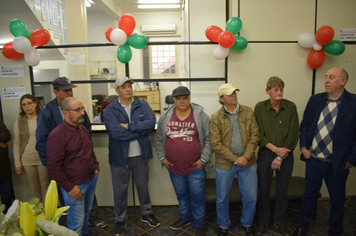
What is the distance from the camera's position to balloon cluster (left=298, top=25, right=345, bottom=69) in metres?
2.66

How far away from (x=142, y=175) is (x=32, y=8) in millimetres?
3407

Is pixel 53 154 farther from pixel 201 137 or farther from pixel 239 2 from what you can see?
pixel 239 2

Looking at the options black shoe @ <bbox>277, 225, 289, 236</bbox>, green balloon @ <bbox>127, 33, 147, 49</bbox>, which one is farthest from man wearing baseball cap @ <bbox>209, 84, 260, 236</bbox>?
green balloon @ <bbox>127, 33, 147, 49</bbox>

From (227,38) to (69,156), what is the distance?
75.9 inches

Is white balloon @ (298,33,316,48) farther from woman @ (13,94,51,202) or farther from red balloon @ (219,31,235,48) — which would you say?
woman @ (13,94,51,202)

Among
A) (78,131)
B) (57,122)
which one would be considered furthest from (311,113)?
(57,122)

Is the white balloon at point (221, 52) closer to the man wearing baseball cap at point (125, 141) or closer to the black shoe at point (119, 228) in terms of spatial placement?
the man wearing baseball cap at point (125, 141)

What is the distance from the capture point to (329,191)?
86.2 inches

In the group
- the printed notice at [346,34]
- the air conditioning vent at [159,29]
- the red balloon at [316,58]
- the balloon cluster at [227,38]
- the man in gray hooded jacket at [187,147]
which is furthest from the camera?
the air conditioning vent at [159,29]

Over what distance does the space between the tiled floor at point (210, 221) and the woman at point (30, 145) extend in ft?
2.57

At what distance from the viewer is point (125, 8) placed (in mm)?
7504

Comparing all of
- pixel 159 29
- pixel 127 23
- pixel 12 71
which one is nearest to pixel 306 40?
pixel 127 23

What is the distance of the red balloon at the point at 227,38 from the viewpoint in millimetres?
2570

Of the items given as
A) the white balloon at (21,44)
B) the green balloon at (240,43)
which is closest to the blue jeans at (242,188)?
the green balloon at (240,43)
